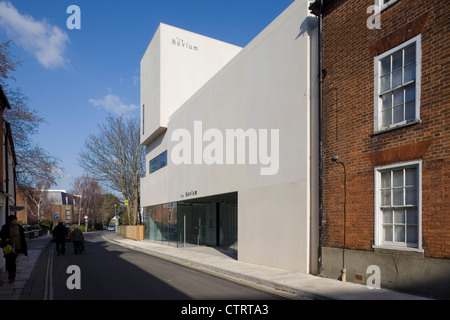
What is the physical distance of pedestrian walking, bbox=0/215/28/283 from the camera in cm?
1036

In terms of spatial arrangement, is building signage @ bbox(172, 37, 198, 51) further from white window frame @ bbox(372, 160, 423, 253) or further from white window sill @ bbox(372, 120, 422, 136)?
white window frame @ bbox(372, 160, 423, 253)

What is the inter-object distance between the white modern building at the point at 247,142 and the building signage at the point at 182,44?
0.25 ft

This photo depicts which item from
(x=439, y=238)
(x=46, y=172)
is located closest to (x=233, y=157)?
(x=439, y=238)

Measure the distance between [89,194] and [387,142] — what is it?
7126cm

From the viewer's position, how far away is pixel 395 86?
938 cm

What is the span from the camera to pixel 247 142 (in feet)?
53.0

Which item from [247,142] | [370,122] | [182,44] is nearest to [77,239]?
[247,142]

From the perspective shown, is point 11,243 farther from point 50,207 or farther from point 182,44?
point 50,207

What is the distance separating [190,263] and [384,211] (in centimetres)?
910

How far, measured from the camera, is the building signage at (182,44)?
94.0 feet

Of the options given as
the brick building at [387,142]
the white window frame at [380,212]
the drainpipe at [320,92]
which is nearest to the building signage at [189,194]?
the drainpipe at [320,92]

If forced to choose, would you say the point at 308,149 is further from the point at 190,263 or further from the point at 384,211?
the point at 190,263

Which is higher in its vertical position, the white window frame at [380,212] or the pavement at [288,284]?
the white window frame at [380,212]

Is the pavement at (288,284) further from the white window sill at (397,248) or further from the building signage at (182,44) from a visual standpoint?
the building signage at (182,44)
